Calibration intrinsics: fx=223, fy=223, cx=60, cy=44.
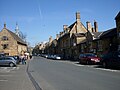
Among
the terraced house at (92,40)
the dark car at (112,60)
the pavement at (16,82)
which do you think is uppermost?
the terraced house at (92,40)

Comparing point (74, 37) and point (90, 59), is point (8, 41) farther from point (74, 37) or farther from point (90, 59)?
point (90, 59)

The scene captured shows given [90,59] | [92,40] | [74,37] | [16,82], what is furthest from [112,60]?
[74,37]

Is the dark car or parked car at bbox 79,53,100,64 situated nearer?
the dark car

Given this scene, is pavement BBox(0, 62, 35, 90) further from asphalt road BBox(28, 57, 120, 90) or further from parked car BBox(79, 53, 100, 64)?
parked car BBox(79, 53, 100, 64)

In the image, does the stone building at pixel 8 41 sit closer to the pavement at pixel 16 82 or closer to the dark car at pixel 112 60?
the dark car at pixel 112 60

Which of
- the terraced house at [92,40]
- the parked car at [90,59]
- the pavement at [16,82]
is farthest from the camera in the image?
the terraced house at [92,40]

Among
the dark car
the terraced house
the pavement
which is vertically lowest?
the pavement

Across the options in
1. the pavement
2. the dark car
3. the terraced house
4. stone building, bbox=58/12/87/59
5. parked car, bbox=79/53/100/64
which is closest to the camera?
the pavement

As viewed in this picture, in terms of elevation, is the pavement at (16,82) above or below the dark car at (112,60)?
below

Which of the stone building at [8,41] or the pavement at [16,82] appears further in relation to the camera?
the stone building at [8,41]

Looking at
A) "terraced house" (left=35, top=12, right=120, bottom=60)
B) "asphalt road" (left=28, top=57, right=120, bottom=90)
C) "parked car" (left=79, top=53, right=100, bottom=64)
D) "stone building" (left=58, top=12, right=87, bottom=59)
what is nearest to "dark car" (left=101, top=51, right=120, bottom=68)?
"asphalt road" (left=28, top=57, right=120, bottom=90)

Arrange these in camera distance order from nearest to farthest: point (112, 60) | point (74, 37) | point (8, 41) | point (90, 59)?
point (112, 60)
point (90, 59)
point (74, 37)
point (8, 41)

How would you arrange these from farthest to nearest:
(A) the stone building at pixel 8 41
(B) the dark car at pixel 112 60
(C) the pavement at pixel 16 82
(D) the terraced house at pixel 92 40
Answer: (A) the stone building at pixel 8 41 < (D) the terraced house at pixel 92 40 < (B) the dark car at pixel 112 60 < (C) the pavement at pixel 16 82

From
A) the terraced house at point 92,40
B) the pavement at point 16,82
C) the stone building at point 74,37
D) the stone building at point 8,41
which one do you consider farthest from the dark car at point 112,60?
the stone building at point 8,41
